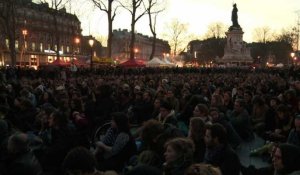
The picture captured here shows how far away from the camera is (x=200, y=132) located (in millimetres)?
7441

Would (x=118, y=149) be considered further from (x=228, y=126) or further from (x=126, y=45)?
(x=126, y=45)

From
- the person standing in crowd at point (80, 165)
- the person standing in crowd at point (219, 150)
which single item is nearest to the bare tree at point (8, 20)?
the person standing in crowd at point (219, 150)

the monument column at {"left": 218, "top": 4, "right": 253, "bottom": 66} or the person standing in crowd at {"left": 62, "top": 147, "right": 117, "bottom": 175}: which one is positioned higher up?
the monument column at {"left": 218, "top": 4, "right": 253, "bottom": 66}

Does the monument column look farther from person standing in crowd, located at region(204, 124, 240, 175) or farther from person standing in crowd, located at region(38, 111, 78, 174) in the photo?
person standing in crowd, located at region(204, 124, 240, 175)

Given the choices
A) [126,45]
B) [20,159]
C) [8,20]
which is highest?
[8,20]

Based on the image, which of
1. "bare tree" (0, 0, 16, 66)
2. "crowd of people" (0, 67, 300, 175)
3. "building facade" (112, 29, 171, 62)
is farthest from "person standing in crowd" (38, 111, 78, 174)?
"building facade" (112, 29, 171, 62)

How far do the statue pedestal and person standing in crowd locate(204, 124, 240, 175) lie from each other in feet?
217

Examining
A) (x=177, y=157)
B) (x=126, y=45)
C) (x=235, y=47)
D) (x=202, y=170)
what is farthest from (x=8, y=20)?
(x=126, y=45)

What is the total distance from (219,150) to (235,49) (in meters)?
66.5

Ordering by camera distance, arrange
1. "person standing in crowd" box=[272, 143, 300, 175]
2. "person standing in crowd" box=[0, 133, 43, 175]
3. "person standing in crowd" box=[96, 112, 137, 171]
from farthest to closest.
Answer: "person standing in crowd" box=[96, 112, 137, 171] < "person standing in crowd" box=[0, 133, 43, 175] < "person standing in crowd" box=[272, 143, 300, 175]

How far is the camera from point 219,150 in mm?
6465

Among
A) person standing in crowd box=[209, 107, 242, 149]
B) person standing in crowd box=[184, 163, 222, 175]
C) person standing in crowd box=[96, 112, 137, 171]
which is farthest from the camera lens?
person standing in crowd box=[209, 107, 242, 149]

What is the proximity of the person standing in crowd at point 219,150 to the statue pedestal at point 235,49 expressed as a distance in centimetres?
6615

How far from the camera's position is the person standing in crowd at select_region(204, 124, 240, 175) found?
20.8ft
